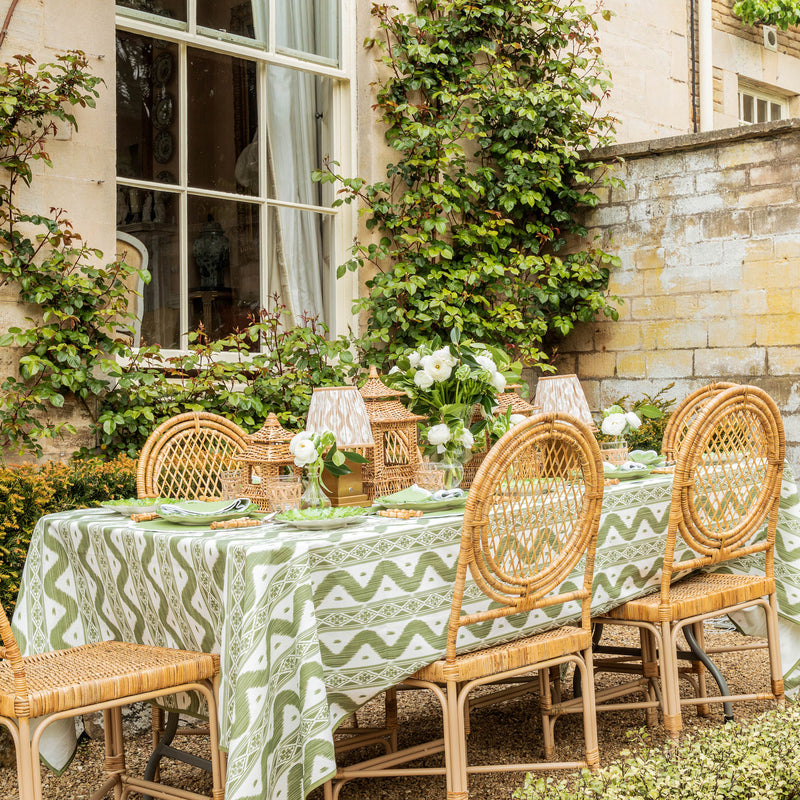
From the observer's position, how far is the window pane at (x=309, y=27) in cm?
560

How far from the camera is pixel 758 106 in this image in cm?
897

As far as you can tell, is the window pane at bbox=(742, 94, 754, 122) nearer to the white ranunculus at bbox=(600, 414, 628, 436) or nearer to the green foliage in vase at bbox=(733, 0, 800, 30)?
the green foliage in vase at bbox=(733, 0, 800, 30)

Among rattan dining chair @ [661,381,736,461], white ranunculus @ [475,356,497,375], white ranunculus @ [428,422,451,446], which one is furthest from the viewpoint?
rattan dining chair @ [661,381,736,461]

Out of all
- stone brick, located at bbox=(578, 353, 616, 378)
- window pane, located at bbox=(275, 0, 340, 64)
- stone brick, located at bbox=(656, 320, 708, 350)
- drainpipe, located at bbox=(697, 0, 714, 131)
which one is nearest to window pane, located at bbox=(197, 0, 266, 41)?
window pane, located at bbox=(275, 0, 340, 64)

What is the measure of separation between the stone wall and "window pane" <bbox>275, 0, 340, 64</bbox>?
1.72 metres

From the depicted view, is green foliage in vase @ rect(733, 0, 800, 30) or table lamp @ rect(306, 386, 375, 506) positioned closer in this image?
table lamp @ rect(306, 386, 375, 506)

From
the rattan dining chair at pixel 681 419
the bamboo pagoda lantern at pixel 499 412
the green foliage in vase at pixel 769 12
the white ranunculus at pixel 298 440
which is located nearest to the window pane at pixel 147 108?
the bamboo pagoda lantern at pixel 499 412

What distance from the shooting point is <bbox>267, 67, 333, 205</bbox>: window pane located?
18.3ft

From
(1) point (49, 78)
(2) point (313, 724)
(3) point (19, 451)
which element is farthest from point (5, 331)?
(2) point (313, 724)

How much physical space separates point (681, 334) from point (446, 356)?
334 cm

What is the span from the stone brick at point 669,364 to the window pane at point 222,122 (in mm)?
2436

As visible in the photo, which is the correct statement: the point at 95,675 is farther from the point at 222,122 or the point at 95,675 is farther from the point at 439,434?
the point at 222,122

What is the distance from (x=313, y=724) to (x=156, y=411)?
2.74 m

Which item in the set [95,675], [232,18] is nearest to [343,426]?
[95,675]
